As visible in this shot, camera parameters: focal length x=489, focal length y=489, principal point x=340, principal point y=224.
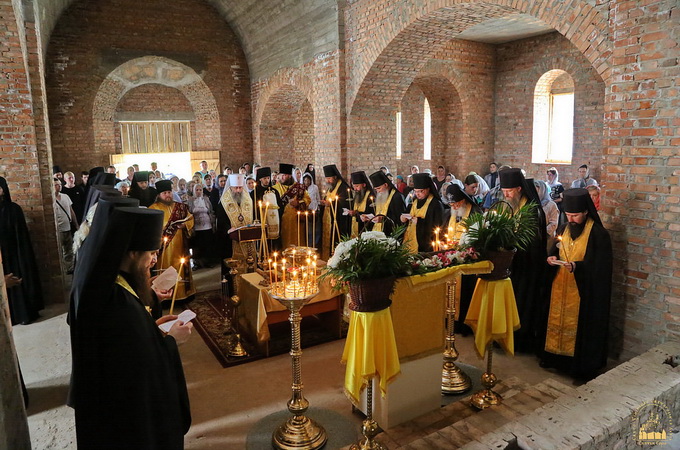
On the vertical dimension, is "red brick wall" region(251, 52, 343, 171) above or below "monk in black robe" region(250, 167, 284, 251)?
above

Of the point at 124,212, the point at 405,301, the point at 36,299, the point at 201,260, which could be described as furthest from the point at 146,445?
the point at 201,260

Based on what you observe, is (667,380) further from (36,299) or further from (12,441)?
(36,299)

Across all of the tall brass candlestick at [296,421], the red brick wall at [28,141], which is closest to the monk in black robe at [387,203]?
the tall brass candlestick at [296,421]

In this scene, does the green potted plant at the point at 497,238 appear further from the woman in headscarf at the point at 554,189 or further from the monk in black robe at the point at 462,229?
the woman in headscarf at the point at 554,189

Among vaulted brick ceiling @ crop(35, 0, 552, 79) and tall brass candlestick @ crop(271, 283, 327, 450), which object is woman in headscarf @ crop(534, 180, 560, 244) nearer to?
vaulted brick ceiling @ crop(35, 0, 552, 79)

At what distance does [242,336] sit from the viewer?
6238 millimetres

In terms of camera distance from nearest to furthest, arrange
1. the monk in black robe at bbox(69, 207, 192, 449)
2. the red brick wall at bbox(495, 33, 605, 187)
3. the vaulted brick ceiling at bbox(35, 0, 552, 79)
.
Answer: the monk in black robe at bbox(69, 207, 192, 449), the vaulted brick ceiling at bbox(35, 0, 552, 79), the red brick wall at bbox(495, 33, 605, 187)

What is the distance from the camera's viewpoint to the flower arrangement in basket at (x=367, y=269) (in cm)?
338

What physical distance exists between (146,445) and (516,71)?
43.9ft

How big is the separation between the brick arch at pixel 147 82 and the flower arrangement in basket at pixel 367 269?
12.7 metres

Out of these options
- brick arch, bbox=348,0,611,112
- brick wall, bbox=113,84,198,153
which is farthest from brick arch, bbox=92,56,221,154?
brick arch, bbox=348,0,611,112

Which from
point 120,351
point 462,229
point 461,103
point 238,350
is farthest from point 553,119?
point 120,351

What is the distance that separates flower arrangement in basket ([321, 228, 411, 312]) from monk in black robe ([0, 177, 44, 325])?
549 centimetres

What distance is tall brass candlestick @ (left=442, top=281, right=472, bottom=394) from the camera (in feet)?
15.0
